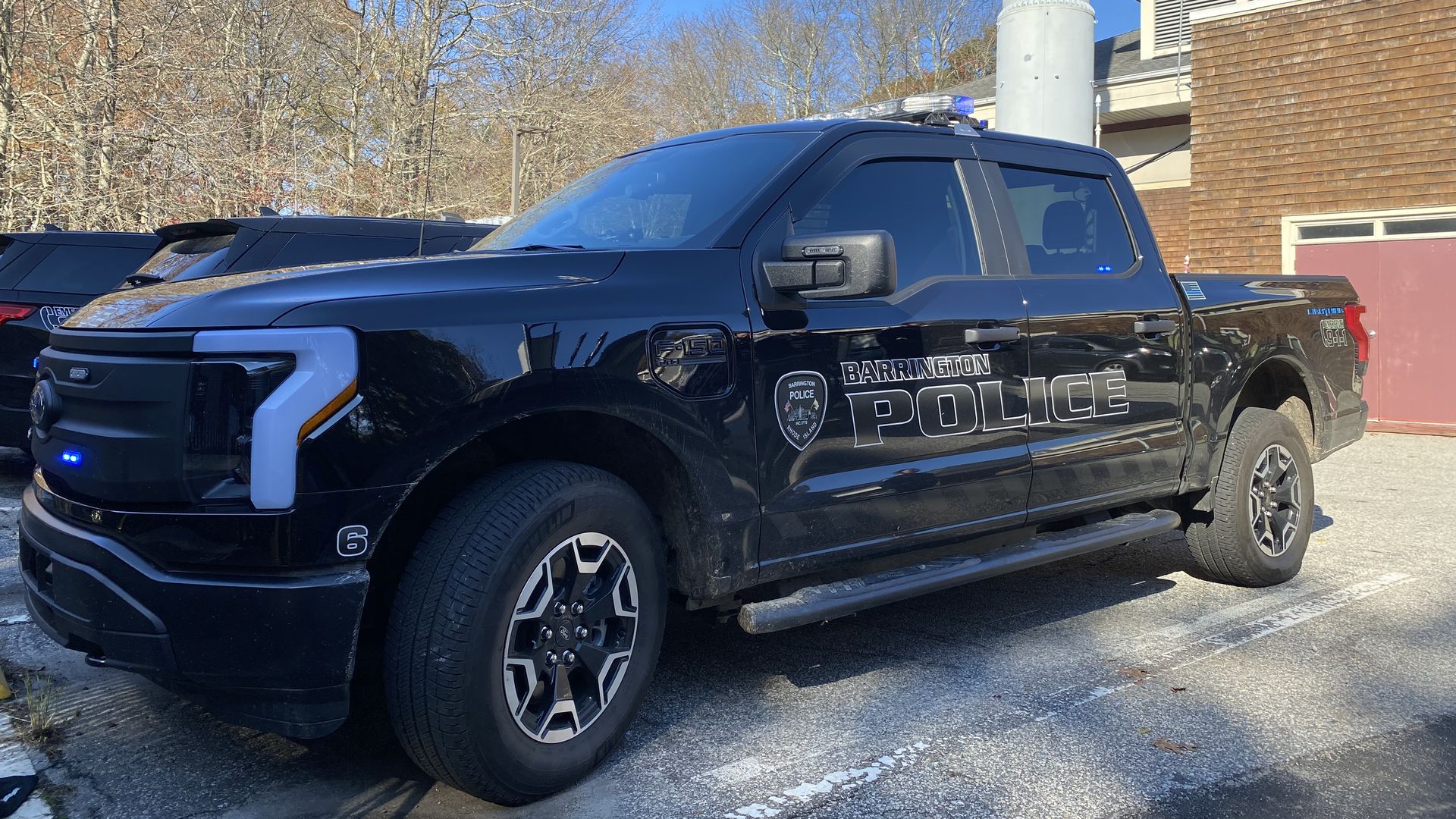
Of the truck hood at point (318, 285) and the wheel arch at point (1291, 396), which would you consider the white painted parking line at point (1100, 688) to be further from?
the truck hood at point (318, 285)

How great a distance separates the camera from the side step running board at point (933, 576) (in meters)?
3.51

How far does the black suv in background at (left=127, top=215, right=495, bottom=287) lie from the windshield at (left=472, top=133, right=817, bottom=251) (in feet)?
9.42

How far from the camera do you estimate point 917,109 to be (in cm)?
469

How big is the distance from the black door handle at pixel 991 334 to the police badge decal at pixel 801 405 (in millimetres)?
714

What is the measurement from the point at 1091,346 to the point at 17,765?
12.6 feet

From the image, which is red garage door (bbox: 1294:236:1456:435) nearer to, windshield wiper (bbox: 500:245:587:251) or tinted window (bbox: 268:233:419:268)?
tinted window (bbox: 268:233:419:268)

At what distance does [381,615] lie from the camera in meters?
3.17

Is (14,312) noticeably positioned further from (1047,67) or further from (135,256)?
(1047,67)

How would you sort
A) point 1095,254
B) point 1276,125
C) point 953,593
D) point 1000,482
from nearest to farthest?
point 1000,482, point 1095,254, point 953,593, point 1276,125

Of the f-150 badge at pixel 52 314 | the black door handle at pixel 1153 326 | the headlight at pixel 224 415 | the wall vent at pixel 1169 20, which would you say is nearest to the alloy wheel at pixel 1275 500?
the black door handle at pixel 1153 326

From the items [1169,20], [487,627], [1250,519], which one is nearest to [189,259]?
[487,627]

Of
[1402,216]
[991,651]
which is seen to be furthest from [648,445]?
[1402,216]

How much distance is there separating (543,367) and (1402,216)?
39.6 ft

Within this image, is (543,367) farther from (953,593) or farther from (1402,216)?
(1402,216)
